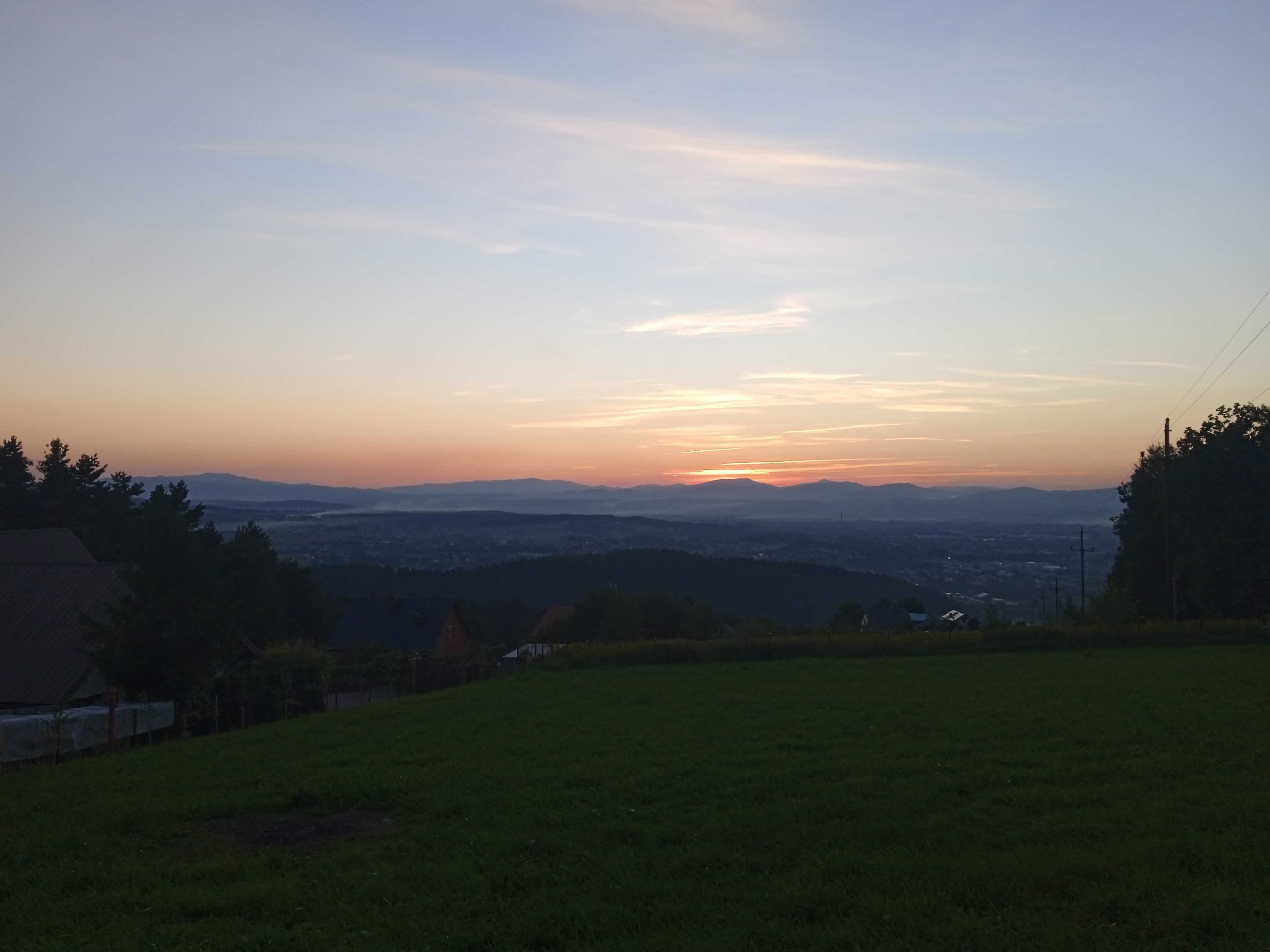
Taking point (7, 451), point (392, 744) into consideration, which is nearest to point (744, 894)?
point (392, 744)

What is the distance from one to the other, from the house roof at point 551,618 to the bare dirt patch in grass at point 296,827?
38.1 m

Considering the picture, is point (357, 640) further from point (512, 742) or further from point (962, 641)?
point (512, 742)

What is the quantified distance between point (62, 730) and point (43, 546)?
2216cm

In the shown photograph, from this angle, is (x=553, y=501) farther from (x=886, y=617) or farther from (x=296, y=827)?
(x=296, y=827)

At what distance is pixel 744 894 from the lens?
6195 millimetres

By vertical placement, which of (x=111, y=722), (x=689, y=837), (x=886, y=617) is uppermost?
(x=689, y=837)

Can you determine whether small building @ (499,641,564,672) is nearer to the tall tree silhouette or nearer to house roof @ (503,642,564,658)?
house roof @ (503,642,564,658)

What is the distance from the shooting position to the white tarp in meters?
14.6

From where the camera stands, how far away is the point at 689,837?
301 inches

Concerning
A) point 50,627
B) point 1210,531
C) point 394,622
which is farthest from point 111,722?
point 1210,531

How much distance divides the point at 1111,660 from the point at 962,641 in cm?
521

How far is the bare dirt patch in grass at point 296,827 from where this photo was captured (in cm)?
838

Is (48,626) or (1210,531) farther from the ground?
(1210,531)

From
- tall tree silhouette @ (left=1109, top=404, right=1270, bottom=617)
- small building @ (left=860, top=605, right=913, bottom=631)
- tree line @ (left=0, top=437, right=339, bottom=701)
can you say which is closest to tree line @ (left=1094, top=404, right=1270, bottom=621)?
tall tree silhouette @ (left=1109, top=404, right=1270, bottom=617)
